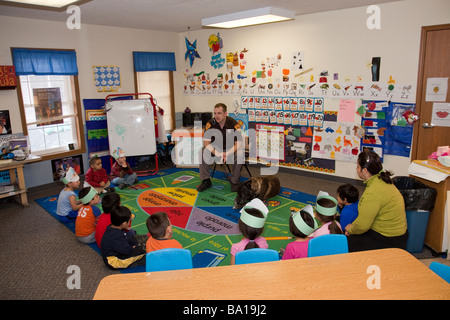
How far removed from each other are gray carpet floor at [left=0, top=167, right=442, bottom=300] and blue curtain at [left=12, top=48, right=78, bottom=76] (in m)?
1.99

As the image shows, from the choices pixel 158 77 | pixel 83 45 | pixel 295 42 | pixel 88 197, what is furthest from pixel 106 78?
pixel 295 42

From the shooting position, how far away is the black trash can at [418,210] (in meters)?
3.16

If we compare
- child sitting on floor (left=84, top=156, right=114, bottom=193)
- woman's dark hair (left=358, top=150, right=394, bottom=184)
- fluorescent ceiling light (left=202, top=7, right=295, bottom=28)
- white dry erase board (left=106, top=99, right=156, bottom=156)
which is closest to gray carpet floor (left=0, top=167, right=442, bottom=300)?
child sitting on floor (left=84, top=156, right=114, bottom=193)

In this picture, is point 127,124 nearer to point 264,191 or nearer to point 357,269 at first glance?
point 264,191

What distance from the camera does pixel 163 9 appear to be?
15.6 feet

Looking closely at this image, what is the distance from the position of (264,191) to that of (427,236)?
2008mm

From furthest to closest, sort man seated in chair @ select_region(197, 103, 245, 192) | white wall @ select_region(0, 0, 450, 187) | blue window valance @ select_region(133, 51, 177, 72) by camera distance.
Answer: blue window valance @ select_region(133, 51, 177, 72), man seated in chair @ select_region(197, 103, 245, 192), white wall @ select_region(0, 0, 450, 187)

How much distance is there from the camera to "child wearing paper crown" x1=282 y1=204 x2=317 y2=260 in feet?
7.55

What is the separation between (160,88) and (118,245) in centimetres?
475

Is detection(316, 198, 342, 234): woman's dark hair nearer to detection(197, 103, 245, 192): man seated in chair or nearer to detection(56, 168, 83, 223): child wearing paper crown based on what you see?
detection(197, 103, 245, 192): man seated in chair

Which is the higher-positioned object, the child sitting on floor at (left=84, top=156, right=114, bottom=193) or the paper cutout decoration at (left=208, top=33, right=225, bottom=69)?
the paper cutout decoration at (left=208, top=33, right=225, bottom=69)

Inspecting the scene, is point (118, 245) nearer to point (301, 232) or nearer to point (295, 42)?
point (301, 232)

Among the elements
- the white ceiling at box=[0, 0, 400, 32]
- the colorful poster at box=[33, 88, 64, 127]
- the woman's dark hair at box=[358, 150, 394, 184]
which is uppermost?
the white ceiling at box=[0, 0, 400, 32]

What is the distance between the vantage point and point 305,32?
5535 millimetres
